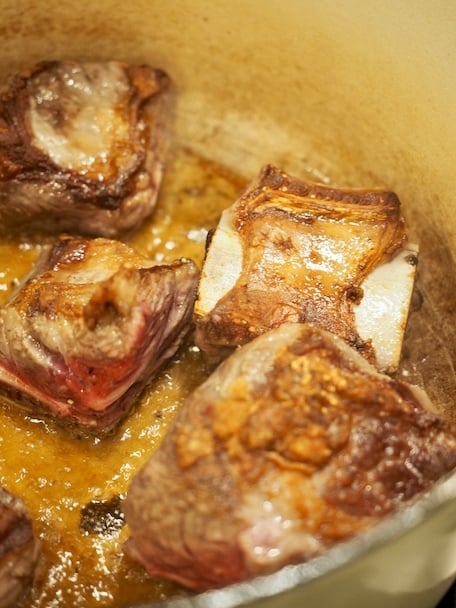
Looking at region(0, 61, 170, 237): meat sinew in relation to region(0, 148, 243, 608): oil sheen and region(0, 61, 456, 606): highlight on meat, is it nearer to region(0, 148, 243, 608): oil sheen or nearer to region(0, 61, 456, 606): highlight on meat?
region(0, 61, 456, 606): highlight on meat

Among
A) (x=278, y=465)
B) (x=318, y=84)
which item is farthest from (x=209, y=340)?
(x=318, y=84)

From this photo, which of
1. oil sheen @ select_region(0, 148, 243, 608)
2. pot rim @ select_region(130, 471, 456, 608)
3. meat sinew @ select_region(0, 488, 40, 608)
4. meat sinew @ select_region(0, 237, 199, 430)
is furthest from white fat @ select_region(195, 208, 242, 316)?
pot rim @ select_region(130, 471, 456, 608)

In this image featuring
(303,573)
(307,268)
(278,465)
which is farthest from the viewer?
(307,268)

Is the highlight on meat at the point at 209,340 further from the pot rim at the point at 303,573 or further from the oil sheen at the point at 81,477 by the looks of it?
the pot rim at the point at 303,573

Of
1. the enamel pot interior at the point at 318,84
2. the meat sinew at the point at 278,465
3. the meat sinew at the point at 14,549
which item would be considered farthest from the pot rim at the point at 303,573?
the enamel pot interior at the point at 318,84

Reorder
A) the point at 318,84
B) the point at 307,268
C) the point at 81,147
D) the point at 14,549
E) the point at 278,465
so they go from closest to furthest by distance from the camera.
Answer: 1. the point at 278,465
2. the point at 14,549
3. the point at 307,268
4. the point at 81,147
5. the point at 318,84

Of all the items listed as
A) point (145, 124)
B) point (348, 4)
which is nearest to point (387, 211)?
point (348, 4)

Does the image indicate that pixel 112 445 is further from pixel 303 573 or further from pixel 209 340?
pixel 303 573
